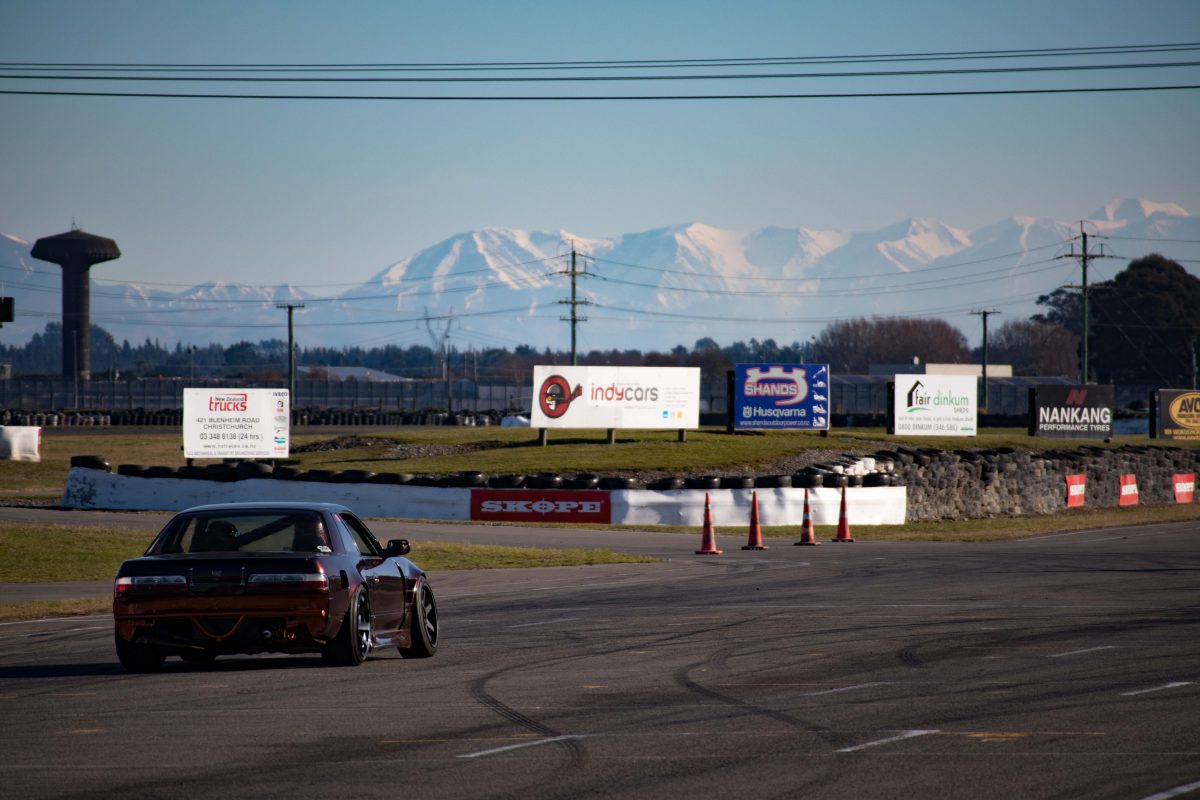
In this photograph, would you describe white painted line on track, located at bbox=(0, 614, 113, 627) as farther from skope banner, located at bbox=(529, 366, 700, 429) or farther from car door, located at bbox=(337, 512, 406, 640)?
skope banner, located at bbox=(529, 366, 700, 429)

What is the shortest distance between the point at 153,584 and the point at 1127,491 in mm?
43719

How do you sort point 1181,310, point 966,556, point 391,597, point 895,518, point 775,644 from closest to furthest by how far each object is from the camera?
point 391,597
point 775,644
point 966,556
point 895,518
point 1181,310

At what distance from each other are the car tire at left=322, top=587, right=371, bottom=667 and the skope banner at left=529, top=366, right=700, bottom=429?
31.6 meters

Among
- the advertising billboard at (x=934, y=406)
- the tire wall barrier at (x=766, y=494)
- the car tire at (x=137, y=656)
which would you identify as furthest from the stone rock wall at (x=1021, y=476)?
the car tire at (x=137, y=656)

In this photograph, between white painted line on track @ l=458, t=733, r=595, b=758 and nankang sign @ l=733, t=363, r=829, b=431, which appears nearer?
white painted line on track @ l=458, t=733, r=595, b=758

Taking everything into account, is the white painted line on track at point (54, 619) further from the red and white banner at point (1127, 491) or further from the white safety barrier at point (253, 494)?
the red and white banner at point (1127, 491)

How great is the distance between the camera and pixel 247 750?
26.0 feet

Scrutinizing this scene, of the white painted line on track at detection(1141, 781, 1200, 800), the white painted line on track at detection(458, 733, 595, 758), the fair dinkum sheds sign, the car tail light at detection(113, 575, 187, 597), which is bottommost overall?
the white painted line on track at detection(458, 733, 595, 758)

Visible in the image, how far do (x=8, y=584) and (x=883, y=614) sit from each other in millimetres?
11941

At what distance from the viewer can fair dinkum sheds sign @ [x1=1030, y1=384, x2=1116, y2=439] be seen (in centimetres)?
5441

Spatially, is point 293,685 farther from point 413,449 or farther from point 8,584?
point 413,449

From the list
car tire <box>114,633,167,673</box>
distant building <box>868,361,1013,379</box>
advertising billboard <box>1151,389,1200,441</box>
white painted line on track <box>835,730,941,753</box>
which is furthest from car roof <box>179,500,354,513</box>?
distant building <box>868,361,1013,379</box>

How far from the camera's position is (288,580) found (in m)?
10.5

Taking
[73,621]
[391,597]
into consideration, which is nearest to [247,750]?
[391,597]
